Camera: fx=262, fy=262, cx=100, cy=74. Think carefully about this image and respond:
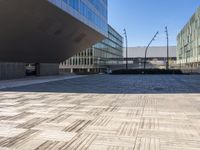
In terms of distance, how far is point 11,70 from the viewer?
1239 inches

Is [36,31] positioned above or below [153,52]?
below

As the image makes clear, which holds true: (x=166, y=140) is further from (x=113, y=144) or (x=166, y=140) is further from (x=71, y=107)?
(x=71, y=107)

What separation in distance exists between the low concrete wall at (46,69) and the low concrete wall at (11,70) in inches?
234

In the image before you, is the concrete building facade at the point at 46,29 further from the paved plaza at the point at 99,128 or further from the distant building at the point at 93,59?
the distant building at the point at 93,59

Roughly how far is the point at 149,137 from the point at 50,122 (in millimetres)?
3190

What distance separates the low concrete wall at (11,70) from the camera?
2978 centimetres

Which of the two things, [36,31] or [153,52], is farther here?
[153,52]

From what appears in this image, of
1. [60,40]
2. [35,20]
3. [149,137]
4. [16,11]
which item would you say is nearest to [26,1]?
[16,11]

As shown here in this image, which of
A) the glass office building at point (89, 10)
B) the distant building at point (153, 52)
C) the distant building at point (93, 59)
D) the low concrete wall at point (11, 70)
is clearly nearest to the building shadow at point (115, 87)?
the low concrete wall at point (11, 70)

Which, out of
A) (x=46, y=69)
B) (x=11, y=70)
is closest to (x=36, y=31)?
(x=11, y=70)

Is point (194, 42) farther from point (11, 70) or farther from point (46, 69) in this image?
point (11, 70)

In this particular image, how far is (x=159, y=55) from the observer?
122m

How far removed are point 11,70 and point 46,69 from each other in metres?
11.2

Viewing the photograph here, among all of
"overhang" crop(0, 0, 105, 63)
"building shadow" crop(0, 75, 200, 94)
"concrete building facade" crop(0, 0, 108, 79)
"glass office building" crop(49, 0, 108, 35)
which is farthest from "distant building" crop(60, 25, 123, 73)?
"building shadow" crop(0, 75, 200, 94)
